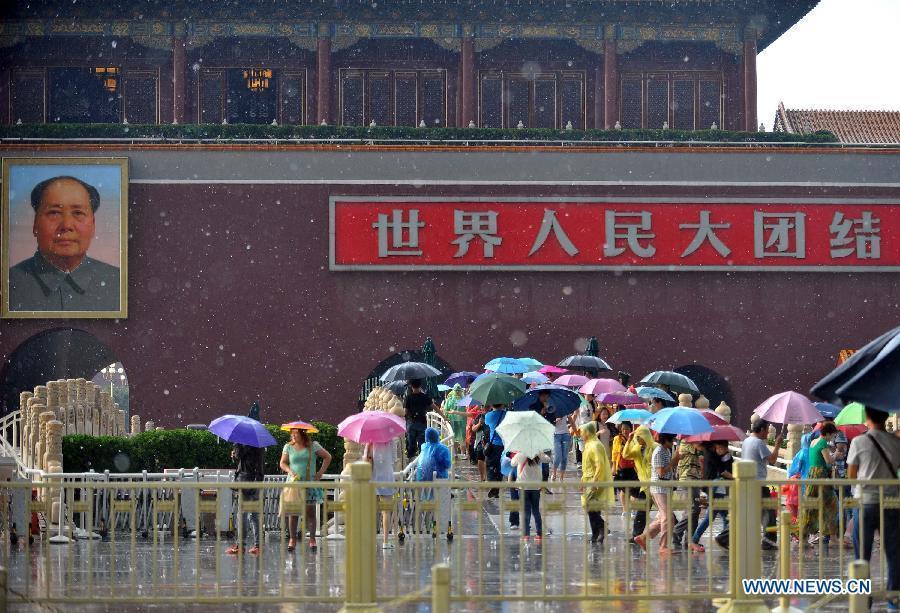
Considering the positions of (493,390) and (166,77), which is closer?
(493,390)

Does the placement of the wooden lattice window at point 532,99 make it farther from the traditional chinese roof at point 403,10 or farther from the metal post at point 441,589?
the metal post at point 441,589

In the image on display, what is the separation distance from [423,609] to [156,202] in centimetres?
1886

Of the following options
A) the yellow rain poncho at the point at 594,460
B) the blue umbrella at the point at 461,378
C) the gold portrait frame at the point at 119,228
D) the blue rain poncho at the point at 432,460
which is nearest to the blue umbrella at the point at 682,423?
the yellow rain poncho at the point at 594,460

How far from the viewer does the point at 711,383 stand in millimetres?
29406

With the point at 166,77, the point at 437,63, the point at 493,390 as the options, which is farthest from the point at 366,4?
the point at 493,390

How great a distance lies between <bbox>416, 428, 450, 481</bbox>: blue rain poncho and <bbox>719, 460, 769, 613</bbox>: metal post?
538 centimetres

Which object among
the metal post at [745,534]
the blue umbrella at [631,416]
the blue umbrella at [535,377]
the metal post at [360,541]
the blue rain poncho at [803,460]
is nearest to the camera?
the metal post at [360,541]

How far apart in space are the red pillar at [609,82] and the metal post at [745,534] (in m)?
22.9

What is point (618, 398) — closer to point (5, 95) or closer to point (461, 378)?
point (461, 378)

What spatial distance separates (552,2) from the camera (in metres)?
31.5

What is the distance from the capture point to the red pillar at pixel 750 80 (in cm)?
3189

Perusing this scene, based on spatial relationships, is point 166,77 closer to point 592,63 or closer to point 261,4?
point 261,4

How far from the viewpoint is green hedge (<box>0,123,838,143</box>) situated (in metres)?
27.9

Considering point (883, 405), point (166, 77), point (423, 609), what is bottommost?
point (423, 609)
